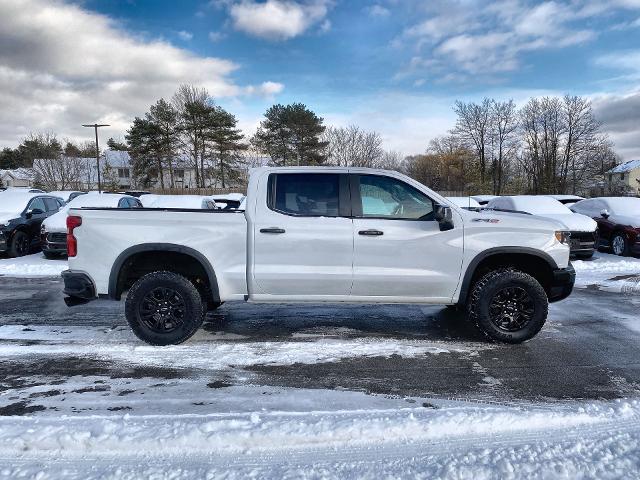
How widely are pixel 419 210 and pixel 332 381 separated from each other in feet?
6.68

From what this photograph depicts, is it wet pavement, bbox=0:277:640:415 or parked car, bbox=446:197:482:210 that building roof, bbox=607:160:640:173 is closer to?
parked car, bbox=446:197:482:210

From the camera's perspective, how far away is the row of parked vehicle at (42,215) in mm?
10789

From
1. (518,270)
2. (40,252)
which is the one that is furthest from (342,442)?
(40,252)

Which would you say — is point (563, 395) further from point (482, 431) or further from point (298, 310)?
point (298, 310)

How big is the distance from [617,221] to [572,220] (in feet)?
6.20

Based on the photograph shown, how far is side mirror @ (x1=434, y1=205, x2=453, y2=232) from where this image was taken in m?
4.58

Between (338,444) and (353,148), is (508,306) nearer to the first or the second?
(338,444)

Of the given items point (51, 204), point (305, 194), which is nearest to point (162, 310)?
point (305, 194)

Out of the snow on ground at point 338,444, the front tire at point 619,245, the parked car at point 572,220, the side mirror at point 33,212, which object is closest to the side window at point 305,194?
the snow on ground at point 338,444

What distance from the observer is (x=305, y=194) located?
16.0 ft

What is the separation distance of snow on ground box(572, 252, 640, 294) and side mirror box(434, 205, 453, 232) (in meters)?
5.03

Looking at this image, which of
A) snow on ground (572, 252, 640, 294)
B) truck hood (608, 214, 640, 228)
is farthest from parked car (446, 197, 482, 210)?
truck hood (608, 214, 640, 228)

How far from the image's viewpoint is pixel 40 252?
41.5 ft

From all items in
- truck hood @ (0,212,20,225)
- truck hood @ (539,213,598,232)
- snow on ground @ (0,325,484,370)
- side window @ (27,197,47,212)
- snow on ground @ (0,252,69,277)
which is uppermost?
side window @ (27,197,47,212)
